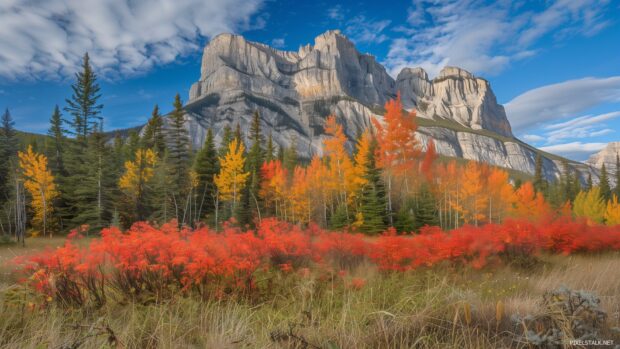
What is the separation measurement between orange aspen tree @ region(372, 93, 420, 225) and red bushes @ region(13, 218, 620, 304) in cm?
1058

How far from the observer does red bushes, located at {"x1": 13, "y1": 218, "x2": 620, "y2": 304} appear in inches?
186

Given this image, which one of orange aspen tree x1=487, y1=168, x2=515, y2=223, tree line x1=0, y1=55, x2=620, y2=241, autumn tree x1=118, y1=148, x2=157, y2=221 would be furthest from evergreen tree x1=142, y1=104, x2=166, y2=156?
orange aspen tree x1=487, y1=168, x2=515, y2=223

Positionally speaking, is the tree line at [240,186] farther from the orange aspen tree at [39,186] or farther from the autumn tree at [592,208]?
the autumn tree at [592,208]

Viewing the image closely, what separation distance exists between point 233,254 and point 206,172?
2562 cm

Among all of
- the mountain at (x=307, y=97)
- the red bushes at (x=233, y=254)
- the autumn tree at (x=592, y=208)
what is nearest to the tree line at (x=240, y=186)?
the autumn tree at (x=592, y=208)

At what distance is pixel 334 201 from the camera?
3047cm

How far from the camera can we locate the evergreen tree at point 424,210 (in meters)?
22.7

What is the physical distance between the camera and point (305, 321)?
3.15 metres

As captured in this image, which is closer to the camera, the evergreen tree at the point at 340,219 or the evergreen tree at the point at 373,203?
the evergreen tree at the point at 373,203

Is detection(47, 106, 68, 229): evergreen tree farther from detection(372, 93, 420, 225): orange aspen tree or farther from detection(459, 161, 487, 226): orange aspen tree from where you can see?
detection(459, 161, 487, 226): orange aspen tree

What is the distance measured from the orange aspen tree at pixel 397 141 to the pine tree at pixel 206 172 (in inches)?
660

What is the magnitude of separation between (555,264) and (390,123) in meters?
12.8

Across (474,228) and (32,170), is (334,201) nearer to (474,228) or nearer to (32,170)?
(474,228)

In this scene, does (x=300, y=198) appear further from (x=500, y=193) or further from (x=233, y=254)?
(x=233, y=254)
